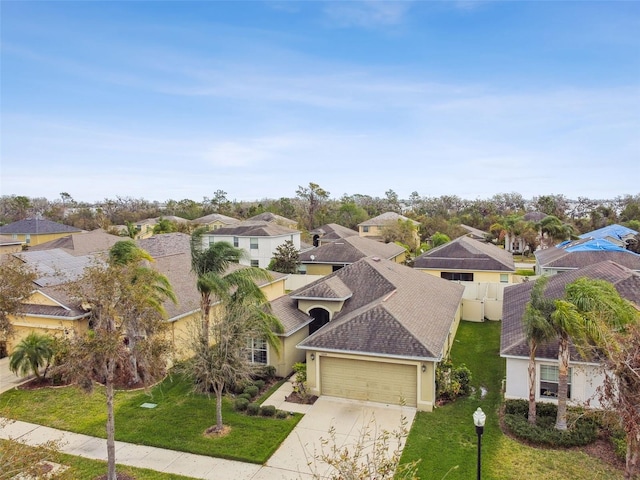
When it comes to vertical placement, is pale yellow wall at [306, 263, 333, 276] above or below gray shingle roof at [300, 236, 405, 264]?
below

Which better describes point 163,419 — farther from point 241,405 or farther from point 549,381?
point 549,381

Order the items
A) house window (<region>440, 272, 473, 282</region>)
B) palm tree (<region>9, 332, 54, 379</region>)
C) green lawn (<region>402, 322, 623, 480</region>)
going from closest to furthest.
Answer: green lawn (<region>402, 322, 623, 480</region>) < palm tree (<region>9, 332, 54, 379</region>) < house window (<region>440, 272, 473, 282</region>)

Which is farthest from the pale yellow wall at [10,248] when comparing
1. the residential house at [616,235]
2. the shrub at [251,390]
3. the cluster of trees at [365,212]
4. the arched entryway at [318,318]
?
the residential house at [616,235]

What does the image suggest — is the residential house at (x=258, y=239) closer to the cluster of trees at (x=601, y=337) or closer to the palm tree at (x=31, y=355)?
the palm tree at (x=31, y=355)

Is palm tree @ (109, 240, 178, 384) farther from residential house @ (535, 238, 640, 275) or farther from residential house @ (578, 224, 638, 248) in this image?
residential house @ (578, 224, 638, 248)

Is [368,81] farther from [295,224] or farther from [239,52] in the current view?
[295,224]

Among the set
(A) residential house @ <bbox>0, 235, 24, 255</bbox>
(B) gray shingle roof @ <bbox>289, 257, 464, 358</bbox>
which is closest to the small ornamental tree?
(B) gray shingle roof @ <bbox>289, 257, 464, 358</bbox>

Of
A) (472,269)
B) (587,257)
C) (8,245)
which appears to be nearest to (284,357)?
(472,269)
